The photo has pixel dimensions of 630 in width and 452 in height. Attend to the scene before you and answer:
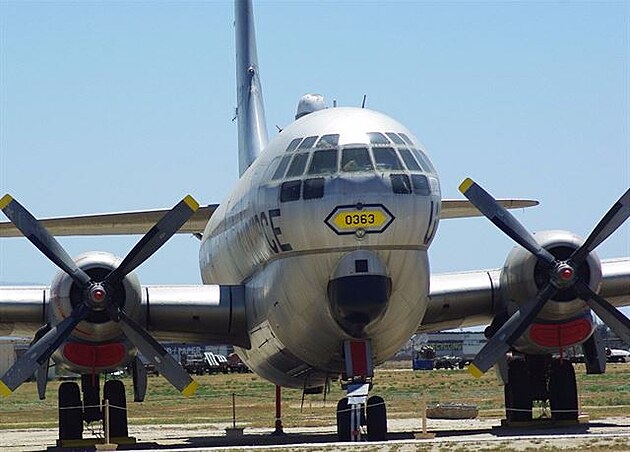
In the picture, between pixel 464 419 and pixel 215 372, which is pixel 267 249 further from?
pixel 215 372

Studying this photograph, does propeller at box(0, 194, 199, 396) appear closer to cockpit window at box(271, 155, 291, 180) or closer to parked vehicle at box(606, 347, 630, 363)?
cockpit window at box(271, 155, 291, 180)

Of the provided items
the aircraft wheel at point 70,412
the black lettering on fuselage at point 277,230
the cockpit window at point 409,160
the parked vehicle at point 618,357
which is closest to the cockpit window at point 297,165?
the black lettering on fuselage at point 277,230

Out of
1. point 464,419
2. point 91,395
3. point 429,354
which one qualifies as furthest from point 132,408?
point 429,354

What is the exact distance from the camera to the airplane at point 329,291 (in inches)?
782

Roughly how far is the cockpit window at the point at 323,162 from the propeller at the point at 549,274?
3497mm

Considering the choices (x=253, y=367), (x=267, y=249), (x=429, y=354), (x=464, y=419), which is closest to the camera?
(x=267, y=249)

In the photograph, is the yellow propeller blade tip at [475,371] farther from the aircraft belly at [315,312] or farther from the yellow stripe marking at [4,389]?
the yellow stripe marking at [4,389]

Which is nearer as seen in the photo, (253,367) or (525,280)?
(525,280)

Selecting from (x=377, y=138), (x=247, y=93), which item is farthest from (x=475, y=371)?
(x=247, y=93)

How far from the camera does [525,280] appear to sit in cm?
2295

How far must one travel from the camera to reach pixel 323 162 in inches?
797

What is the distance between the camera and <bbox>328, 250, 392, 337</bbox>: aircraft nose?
19.6 m

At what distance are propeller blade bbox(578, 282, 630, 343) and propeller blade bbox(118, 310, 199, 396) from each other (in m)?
6.52

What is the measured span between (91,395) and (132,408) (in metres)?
19.5
